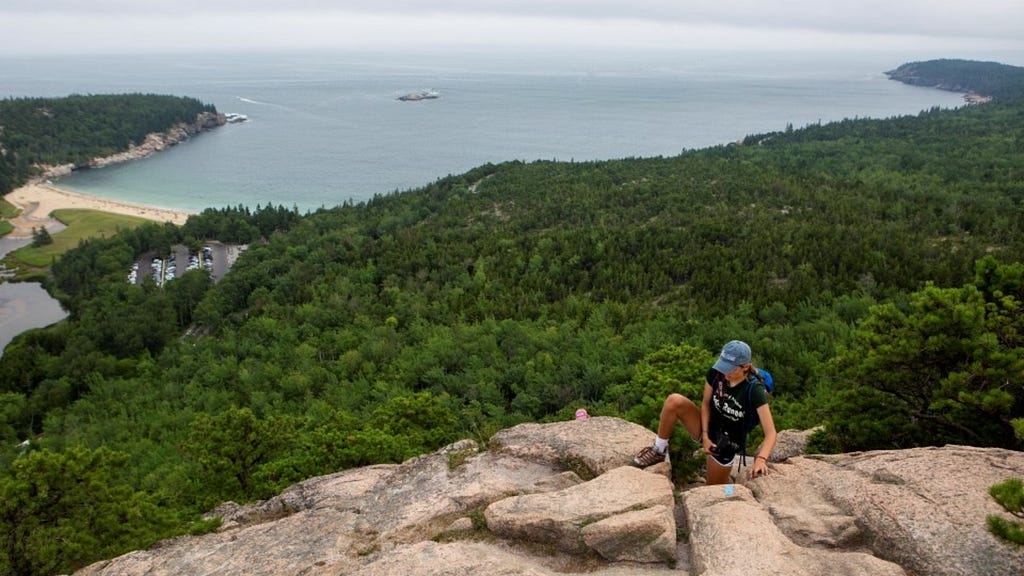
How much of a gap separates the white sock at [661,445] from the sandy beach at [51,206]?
133869 mm

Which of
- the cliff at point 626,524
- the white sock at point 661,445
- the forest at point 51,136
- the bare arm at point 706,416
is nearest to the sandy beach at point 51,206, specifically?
the forest at point 51,136

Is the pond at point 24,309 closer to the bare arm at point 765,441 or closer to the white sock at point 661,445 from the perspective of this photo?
the white sock at point 661,445

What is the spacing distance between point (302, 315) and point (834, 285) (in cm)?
4781

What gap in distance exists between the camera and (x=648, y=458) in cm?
1278

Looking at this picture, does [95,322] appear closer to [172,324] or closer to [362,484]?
[172,324]

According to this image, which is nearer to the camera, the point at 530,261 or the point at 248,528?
the point at 248,528

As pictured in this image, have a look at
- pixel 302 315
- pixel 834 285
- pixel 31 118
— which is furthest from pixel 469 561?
pixel 31 118

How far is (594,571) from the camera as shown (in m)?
10.3

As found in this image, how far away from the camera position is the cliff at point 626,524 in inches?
376

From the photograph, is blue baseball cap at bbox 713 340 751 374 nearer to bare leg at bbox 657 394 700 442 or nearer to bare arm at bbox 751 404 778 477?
bare arm at bbox 751 404 778 477

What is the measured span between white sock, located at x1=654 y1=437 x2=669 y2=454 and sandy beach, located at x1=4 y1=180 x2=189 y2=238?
13387 centimetres

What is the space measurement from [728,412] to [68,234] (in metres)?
143

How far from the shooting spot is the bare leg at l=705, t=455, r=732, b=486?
1170cm

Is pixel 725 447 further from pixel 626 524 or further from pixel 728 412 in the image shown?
pixel 626 524
